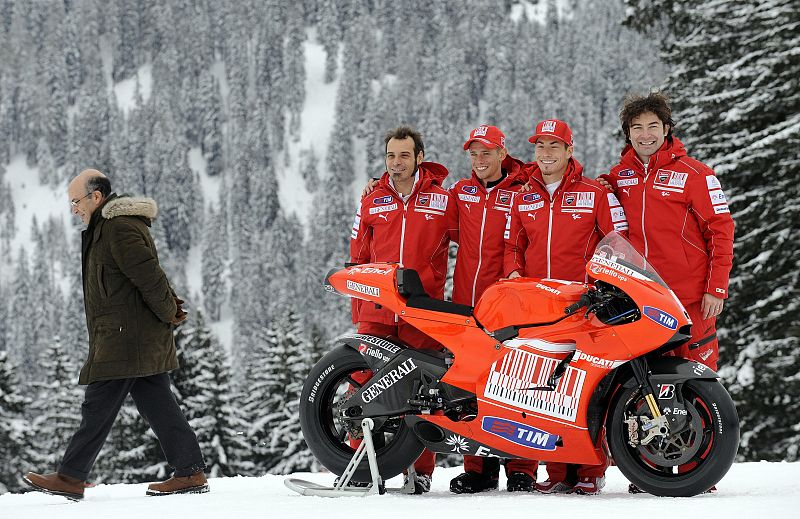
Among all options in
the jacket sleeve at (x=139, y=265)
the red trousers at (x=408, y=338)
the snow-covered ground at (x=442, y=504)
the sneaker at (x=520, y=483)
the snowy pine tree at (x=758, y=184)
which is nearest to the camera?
the snow-covered ground at (x=442, y=504)

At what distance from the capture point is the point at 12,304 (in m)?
141

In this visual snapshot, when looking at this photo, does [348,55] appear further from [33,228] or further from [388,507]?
[388,507]

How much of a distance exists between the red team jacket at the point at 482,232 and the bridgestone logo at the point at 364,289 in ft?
2.60

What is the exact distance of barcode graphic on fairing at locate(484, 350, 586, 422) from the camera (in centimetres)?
493

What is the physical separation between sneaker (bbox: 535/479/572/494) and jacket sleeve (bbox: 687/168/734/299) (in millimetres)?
1440

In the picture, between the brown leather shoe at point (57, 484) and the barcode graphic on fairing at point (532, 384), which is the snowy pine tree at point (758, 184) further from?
the brown leather shoe at point (57, 484)

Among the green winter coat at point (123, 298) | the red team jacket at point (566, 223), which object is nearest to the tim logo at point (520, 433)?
the red team jacket at point (566, 223)

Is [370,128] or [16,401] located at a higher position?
[370,128]

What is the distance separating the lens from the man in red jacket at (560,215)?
574 cm

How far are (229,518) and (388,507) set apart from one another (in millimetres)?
780

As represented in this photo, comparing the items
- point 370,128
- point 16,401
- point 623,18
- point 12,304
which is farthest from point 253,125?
point 623,18

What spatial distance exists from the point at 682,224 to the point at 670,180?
0.91ft

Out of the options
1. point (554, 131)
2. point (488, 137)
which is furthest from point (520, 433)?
point (488, 137)

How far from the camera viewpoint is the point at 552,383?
4.99 metres
